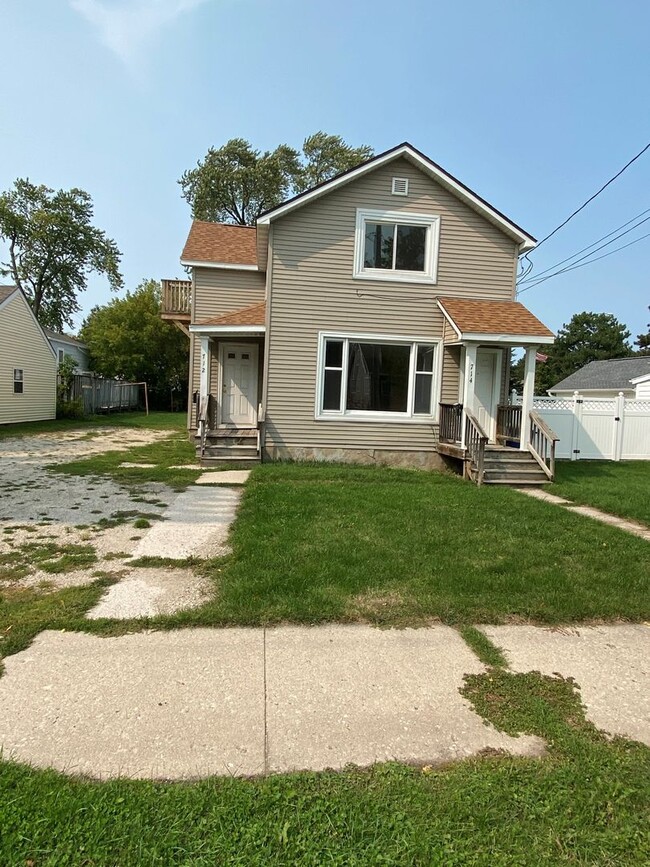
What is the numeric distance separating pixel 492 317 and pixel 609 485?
4.20m

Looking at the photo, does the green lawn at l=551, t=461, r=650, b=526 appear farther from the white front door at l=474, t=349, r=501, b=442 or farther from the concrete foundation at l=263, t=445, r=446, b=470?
the concrete foundation at l=263, t=445, r=446, b=470

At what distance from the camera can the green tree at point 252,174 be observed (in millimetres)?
35438

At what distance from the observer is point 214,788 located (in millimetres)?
2182

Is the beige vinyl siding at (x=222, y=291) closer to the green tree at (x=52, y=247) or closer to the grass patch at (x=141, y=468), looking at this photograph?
the grass patch at (x=141, y=468)

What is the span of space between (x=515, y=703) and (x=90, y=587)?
11.3 ft

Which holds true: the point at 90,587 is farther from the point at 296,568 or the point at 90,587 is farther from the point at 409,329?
the point at 409,329

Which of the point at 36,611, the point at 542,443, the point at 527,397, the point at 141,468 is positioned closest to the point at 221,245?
the point at 141,468

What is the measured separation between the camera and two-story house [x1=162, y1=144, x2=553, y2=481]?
1153 centimetres

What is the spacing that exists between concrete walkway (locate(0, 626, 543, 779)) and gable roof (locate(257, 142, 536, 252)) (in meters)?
9.82

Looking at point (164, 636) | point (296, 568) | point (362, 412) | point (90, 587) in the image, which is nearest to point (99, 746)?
point (164, 636)

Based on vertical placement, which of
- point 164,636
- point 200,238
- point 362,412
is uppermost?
point 200,238

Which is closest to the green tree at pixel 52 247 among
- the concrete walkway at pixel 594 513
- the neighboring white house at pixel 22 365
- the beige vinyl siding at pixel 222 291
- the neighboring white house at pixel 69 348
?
the neighboring white house at pixel 69 348

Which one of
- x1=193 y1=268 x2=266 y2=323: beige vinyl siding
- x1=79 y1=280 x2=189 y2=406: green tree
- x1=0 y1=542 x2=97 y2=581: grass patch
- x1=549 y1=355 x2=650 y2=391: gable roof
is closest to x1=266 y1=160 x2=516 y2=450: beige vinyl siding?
x1=193 y1=268 x2=266 y2=323: beige vinyl siding

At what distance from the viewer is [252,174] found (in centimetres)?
3522
